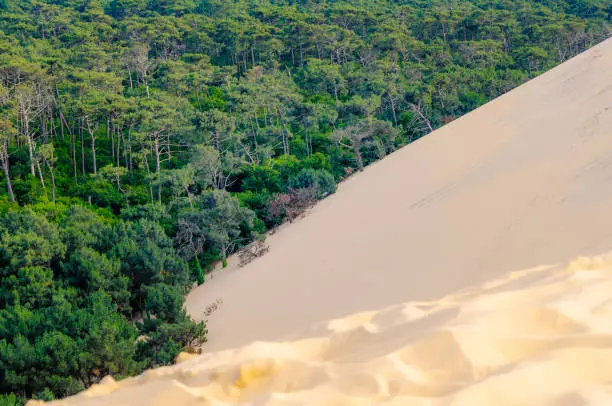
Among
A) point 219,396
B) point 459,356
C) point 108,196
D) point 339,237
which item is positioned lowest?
point 108,196

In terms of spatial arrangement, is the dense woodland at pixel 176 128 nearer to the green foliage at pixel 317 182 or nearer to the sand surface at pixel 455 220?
the green foliage at pixel 317 182

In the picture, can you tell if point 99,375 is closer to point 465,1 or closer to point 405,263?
point 405,263

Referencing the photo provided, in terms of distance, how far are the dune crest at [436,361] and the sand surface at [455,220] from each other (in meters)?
2.58

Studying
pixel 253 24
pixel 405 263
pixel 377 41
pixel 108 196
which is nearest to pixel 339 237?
pixel 405 263

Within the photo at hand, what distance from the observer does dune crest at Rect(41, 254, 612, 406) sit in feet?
9.66

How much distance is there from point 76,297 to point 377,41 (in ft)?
121

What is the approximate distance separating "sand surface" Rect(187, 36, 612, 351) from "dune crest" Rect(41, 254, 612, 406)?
102 inches

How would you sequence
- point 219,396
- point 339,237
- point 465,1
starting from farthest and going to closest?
point 465,1 → point 339,237 → point 219,396

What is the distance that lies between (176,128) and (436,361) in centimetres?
2666

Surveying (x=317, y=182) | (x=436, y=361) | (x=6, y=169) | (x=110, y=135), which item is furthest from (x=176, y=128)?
(x=436, y=361)

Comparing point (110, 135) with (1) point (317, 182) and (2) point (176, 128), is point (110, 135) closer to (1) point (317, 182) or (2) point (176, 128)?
(2) point (176, 128)

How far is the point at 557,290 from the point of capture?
438cm

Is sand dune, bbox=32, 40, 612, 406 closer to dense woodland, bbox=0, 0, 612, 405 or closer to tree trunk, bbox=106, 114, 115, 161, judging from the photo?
dense woodland, bbox=0, 0, 612, 405

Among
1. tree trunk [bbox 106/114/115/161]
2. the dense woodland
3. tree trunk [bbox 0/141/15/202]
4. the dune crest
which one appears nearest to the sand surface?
the dense woodland
